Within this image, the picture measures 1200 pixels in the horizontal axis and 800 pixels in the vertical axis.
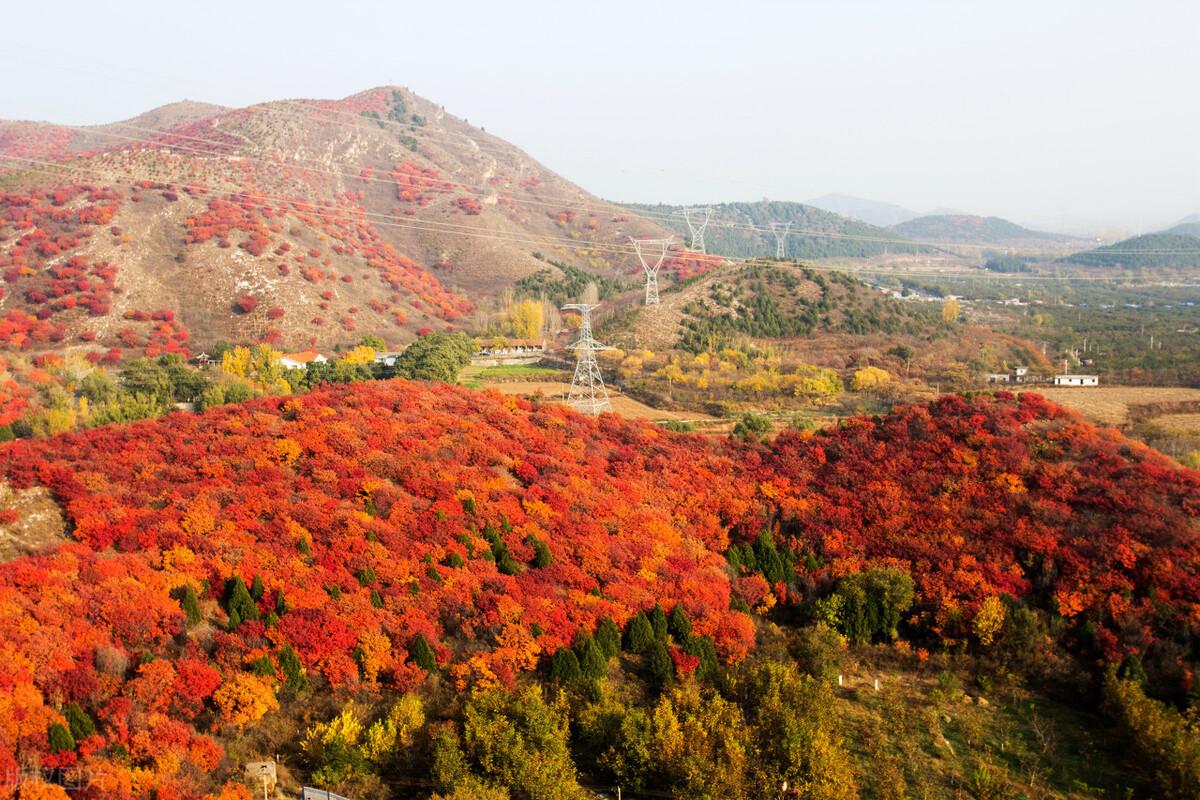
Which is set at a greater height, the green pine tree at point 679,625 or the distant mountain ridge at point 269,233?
the distant mountain ridge at point 269,233

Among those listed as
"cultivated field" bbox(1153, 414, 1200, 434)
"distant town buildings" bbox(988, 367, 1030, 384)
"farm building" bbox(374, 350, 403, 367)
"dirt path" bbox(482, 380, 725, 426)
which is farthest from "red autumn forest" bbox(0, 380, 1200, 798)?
"distant town buildings" bbox(988, 367, 1030, 384)

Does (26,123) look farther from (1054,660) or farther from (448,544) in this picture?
(1054,660)

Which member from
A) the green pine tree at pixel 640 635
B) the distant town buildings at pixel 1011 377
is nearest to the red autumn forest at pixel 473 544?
the green pine tree at pixel 640 635

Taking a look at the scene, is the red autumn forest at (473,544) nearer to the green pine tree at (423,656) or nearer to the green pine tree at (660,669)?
the green pine tree at (423,656)

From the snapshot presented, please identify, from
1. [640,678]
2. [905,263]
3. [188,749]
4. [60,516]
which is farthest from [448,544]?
[905,263]

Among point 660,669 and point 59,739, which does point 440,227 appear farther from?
point 59,739

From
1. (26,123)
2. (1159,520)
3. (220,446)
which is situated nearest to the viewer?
(1159,520)
